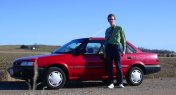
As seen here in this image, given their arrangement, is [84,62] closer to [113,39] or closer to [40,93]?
[113,39]

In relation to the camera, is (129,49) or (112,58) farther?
(129,49)

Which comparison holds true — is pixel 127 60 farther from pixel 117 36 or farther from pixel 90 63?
pixel 90 63

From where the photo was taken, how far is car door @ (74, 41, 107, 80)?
43.7 ft

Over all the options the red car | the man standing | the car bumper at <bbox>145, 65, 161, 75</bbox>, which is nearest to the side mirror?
the red car

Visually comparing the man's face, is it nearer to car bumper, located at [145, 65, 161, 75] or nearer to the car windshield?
the car windshield

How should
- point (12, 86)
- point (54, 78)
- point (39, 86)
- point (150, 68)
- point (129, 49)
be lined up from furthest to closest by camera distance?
point (150, 68), point (129, 49), point (12, 86), point (39, 86), point (54, 78)

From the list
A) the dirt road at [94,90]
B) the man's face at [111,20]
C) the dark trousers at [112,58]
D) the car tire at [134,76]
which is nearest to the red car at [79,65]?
the car tire at [134,76]

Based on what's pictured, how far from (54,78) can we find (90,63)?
47.1 inches

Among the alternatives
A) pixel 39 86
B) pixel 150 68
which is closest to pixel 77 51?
pixel 39 86

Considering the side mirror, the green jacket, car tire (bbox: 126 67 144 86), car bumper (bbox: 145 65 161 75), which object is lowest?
car tire (bbox: 126 67 144 86)

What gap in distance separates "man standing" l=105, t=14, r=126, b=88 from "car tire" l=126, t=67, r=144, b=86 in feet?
2.13

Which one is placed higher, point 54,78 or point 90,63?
point 90,63

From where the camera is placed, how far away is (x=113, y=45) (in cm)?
1336

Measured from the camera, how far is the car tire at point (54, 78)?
12.8 metres
